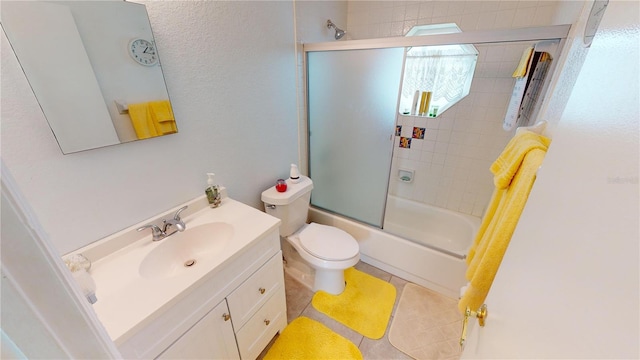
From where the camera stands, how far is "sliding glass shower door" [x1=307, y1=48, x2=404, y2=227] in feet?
5.04

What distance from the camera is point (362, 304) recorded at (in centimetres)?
162

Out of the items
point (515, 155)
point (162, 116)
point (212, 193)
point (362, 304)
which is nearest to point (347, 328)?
point (362, 304)

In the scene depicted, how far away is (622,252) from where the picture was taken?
274 mm

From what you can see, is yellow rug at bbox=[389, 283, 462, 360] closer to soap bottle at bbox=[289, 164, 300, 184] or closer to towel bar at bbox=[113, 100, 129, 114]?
soap bottle at bbox=[289, 164, 300, 184]

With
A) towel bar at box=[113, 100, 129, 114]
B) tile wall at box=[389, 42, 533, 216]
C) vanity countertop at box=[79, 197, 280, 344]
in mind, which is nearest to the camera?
vanity countertop at box=[79, 197, 280, 344]

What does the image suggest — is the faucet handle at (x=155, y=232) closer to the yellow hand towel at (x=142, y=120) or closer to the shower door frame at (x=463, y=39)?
the yellow hand towel at (x=142, y=120)

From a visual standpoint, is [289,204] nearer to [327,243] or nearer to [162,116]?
[327,243]

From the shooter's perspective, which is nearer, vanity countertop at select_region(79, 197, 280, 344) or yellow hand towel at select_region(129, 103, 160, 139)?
→ vanity countertop at select_region(79, 197, 280, 344)

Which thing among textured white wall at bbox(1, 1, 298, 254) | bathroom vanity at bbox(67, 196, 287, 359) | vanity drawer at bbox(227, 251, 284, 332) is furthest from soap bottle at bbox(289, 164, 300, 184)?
vanity drawer at bbox(227, 251, 284, 332)

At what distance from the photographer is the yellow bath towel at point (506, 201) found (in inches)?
28.5

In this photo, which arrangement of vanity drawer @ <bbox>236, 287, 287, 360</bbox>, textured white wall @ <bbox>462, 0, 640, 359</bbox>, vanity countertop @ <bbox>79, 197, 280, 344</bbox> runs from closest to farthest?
textured white wall @ <bbox>462, 0, 640, 359</bbox>, vanity countertop @ <bbox>79, 197, 280, 344</bbox>, vanity drawer @ <bbox>236, 287, 287, 360</bbox>

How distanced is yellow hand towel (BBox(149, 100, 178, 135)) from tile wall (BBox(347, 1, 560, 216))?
184 cm

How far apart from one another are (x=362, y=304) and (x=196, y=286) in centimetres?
120

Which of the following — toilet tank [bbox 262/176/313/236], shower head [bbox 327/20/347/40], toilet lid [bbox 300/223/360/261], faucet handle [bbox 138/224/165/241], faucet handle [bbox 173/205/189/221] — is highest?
shower head [bbox 327/20/347/40]
